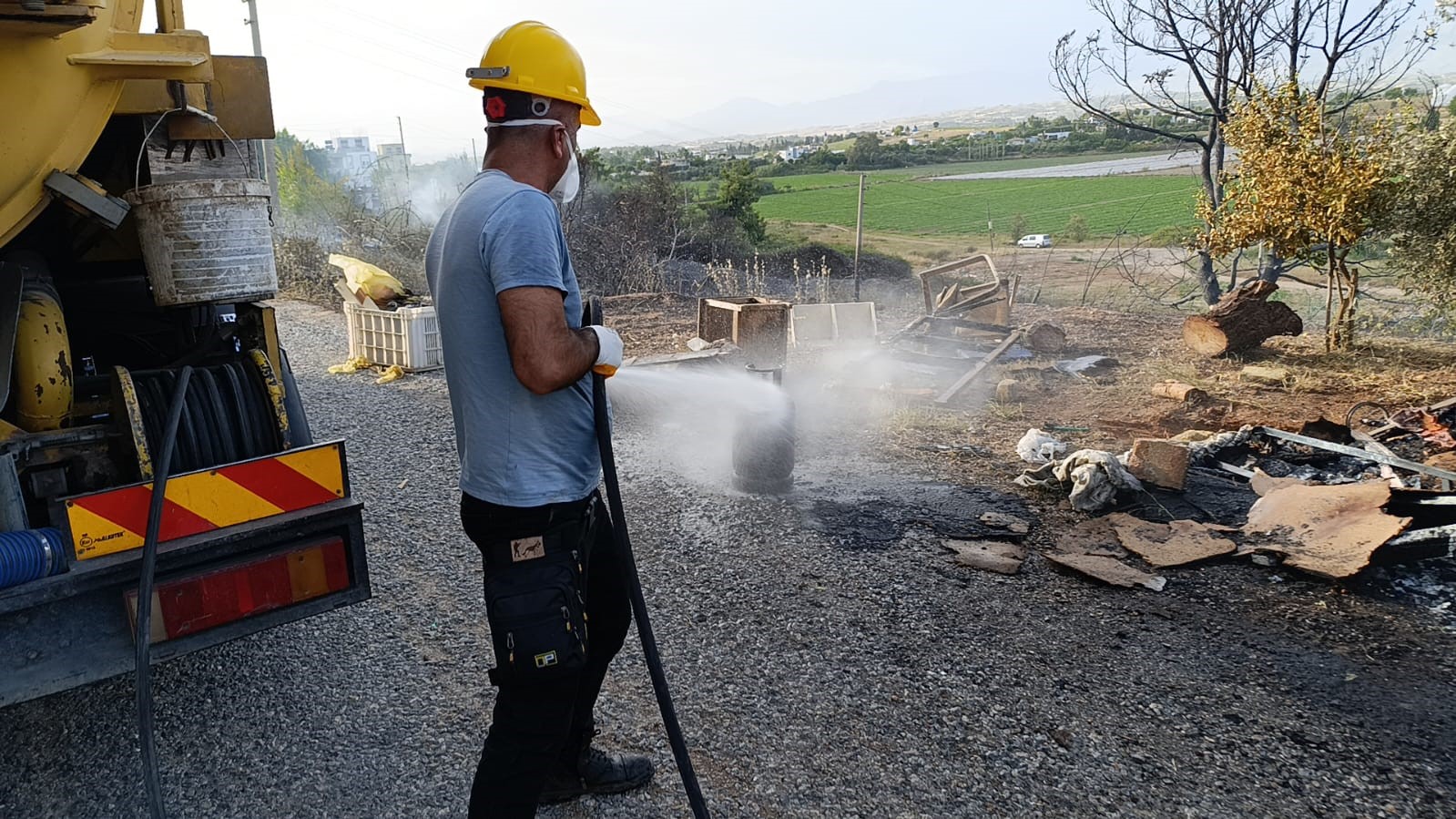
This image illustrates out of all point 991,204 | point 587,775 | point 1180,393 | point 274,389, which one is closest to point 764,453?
point 587,775

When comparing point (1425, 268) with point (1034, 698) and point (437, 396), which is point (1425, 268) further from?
point (437, 396)

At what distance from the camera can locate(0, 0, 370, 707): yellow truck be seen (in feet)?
8.30

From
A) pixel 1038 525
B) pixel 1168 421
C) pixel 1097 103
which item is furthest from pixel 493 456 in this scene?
pixel 1097 103

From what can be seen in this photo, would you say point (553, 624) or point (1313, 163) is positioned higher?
point (1313, 163)

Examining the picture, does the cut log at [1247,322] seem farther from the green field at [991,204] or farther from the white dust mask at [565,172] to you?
the green field at [991,204]

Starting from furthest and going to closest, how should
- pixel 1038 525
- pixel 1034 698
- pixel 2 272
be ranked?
pixel 1038 525
pixel 1034 698
pixel 2 272

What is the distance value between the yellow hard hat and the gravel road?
2.21 m

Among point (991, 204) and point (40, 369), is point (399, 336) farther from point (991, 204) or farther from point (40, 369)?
point (991, 204)

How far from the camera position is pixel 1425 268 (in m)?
Answer: 9.66

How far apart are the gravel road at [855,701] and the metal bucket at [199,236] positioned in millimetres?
1633

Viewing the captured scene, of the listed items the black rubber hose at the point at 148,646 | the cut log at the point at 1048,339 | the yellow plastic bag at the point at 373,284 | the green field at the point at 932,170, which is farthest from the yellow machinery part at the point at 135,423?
the green field at the point at 932,170

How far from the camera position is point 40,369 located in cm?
276

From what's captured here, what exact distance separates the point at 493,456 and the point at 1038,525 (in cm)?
407

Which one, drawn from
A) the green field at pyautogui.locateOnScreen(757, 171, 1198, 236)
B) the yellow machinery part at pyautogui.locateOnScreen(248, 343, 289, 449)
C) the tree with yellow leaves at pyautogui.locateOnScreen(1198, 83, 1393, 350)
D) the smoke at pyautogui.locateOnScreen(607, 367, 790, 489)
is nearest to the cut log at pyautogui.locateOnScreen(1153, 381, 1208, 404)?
the tree with yellow leaves at pyautogui.locateOnScreen(1198, 83, 1393, 350)
